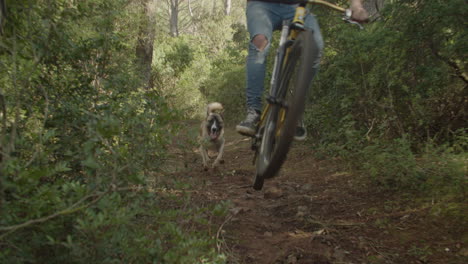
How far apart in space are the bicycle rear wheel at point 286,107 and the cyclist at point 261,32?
23 centimetres

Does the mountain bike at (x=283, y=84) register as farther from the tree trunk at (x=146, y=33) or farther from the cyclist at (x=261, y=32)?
the tree trunk at (x=146, y=33)

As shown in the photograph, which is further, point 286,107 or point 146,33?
point 146,33

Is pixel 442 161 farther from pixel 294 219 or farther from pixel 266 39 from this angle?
pixel 266 39

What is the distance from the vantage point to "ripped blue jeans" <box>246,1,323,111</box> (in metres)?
3.02

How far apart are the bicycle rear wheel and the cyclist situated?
0.23 metres

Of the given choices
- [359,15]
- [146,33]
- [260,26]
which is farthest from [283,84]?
[146,33]

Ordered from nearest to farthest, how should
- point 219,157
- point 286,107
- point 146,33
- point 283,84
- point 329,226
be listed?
point 286,107 → point 283,84 → point 329,226 → point 219,157 → point 146,33

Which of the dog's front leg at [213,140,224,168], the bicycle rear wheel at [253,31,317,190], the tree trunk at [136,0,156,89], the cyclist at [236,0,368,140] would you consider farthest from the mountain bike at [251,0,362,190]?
the tree trunk at [136,0,156,89]

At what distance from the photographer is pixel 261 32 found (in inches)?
118

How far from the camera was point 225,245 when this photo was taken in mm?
2877

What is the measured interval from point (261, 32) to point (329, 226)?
72.7 inches

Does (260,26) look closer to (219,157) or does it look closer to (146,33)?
(219,157)

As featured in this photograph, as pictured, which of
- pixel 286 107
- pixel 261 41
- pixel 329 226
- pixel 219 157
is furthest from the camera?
pixel 219 157

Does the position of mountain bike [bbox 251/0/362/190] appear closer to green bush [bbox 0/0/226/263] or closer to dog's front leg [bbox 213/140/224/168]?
green bush [bbox 0/0/226/263]
